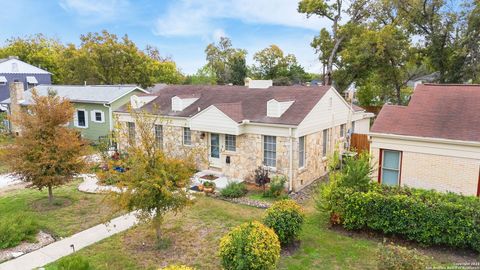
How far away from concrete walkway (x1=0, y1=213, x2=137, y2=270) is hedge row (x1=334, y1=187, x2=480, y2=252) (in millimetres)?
7034

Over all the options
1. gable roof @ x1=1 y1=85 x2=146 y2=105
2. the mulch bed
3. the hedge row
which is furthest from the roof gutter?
gable roof @ x1=1 y1=85 x2=146 y2=105

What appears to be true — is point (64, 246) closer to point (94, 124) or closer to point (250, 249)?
point (250, 249)

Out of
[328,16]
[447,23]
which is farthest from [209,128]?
[328,16]

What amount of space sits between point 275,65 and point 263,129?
36.4 m

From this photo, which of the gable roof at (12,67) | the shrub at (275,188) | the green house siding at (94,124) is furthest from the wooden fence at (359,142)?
the gable roof at (12,67)

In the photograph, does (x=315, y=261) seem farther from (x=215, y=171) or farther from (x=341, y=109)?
(x=341, y=109)

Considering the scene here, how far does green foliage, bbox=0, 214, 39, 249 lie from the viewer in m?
10.3

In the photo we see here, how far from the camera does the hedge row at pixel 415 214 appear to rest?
9.05 metres

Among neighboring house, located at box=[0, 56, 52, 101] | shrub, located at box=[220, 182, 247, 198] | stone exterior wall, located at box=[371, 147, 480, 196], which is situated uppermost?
neighboring house, located at box=[0, 56, 52, 101]

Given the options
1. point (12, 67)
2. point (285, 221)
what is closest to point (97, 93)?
point (12, 67)

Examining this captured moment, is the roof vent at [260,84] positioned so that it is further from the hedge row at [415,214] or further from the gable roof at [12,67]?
the gable roof at [12,67]

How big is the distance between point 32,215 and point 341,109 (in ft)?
49.4

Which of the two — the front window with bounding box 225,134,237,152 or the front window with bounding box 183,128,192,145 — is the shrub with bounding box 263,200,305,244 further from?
the front window with bounding box 183,128,192,145

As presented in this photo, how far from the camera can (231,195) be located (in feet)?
47.8
